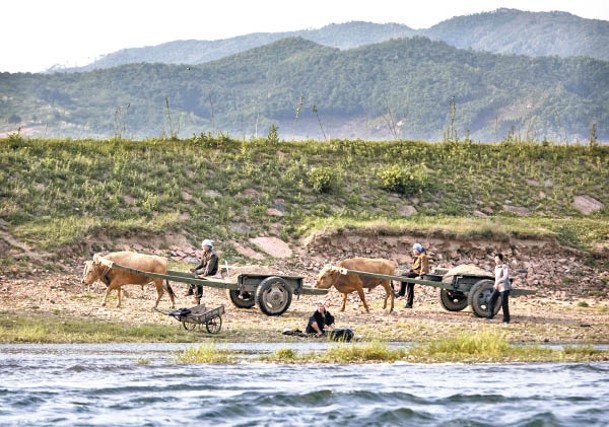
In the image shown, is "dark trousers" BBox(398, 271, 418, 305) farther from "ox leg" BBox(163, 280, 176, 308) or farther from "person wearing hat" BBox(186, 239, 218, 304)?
"ox leg" BBox(163, 280, 176, 308)

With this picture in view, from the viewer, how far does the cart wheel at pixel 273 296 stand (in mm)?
25969

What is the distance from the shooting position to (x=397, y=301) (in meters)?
29.9

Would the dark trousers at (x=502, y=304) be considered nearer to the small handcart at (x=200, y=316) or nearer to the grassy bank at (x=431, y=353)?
the grassy bank at (x=431, y=353)

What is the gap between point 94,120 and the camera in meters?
141

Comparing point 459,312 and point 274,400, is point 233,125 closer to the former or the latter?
point 459,312

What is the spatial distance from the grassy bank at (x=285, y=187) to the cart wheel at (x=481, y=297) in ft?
35.3

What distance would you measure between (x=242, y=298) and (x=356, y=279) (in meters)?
2.60

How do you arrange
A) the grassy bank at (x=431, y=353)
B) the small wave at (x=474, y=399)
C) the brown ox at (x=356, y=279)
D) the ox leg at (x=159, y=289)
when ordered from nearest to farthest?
the small wave at (x=474, y=399), the grassy bank at (x=431, y=353), the ox leg at (x=159, y=289), the brown ox at (x=356, y=279)

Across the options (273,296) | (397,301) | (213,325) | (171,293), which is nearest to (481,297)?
(397,301)

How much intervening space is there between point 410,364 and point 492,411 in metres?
3.37

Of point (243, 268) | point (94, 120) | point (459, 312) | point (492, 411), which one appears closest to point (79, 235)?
point (243, 268)

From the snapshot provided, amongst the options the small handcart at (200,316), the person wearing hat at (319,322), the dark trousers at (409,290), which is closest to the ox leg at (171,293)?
the small handcart at (200,316)

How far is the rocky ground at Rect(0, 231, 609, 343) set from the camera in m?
25.4

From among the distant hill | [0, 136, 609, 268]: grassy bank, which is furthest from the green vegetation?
the distant hill
